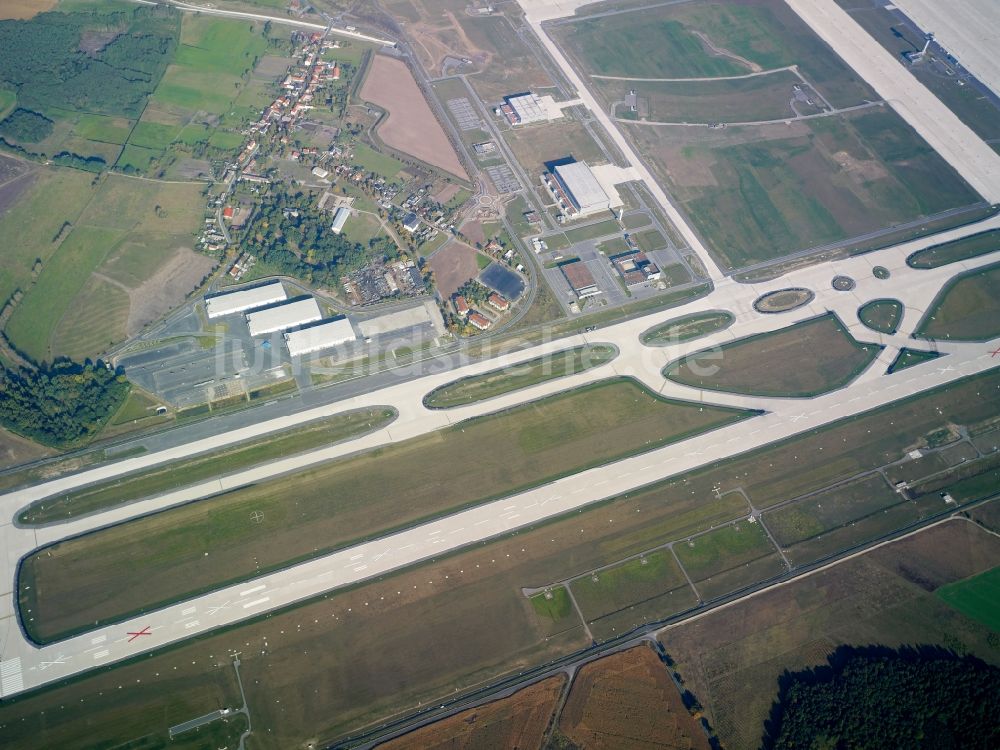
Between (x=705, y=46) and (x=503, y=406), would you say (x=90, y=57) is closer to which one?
(x=503, y=406)

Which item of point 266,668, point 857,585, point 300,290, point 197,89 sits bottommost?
point 266,668

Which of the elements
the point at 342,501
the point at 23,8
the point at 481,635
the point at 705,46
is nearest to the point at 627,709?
the point at 481,635

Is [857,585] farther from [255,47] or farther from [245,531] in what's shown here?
[255,47]

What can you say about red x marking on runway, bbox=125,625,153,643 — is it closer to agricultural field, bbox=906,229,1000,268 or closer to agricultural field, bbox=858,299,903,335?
agricultural field, bbox=858,299,903,335

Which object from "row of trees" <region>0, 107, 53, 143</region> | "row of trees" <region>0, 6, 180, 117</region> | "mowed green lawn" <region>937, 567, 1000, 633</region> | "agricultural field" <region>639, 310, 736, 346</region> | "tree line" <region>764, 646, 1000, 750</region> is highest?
"row of trees" <region>0, 6, 180, 117</region>

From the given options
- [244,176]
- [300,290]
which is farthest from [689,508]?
[244,176]

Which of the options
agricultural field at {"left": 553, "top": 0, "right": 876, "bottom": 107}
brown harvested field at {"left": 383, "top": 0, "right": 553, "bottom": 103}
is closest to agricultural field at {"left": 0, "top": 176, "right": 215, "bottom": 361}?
brown harvested field at {"left": 383, "top": 0, "right": 553, "bottom": 103}

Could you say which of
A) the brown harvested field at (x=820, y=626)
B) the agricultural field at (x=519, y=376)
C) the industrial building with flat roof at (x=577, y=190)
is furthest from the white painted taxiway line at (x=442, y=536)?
the industrial building with flat roof at (x=577, y=190)
